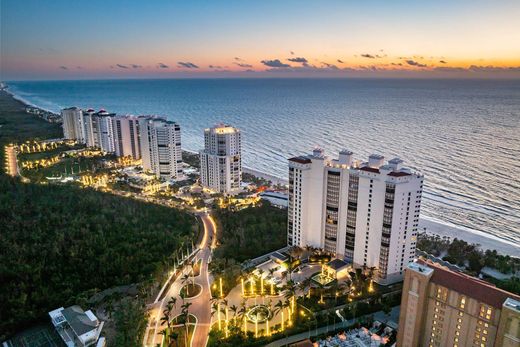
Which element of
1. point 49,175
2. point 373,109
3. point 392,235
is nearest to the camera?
point 392,235

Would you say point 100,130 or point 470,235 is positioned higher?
point 100,130

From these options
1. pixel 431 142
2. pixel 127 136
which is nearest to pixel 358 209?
pixel 431 142

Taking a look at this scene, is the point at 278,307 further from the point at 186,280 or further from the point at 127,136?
the point at 127,136

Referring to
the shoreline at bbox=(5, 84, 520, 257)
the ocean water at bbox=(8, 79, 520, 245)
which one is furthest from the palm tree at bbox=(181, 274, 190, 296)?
the ocean water at bbox=(8, 79, 520, 245)

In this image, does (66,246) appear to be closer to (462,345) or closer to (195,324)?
(195,324)

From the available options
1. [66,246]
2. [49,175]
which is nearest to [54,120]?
[49,175]

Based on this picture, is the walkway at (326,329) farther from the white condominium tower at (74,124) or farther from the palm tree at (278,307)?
the white condominium tower at (74,124)
